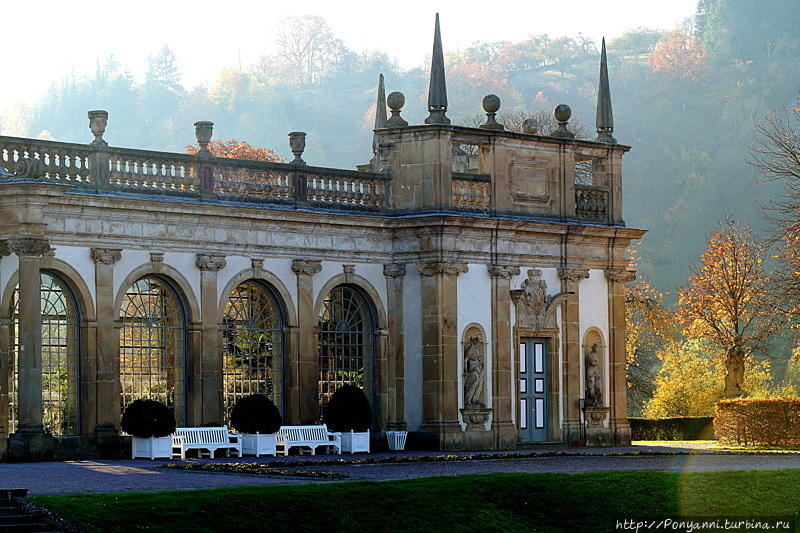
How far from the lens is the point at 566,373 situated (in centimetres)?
3628

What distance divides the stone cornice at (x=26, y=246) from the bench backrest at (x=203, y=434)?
4.52 meters

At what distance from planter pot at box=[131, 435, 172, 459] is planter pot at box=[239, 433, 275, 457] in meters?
1.87

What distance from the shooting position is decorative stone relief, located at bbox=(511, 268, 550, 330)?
35.4m

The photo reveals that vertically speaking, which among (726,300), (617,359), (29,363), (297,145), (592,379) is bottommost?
(592,379)

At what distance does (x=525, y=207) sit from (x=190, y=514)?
18467 millimetres

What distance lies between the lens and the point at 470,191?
3488 centimetres

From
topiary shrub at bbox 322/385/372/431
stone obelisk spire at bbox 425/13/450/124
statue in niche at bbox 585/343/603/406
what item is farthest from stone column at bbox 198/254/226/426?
statue in niche at bbox 585/343/603/406

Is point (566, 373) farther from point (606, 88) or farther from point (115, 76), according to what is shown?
point (115, 76)

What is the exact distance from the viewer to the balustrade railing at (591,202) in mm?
37344

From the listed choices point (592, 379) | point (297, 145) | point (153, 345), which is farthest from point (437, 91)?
point (153, 345)

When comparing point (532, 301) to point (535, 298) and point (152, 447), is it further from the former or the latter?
point (152, 447)

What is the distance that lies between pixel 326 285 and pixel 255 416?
412 cm

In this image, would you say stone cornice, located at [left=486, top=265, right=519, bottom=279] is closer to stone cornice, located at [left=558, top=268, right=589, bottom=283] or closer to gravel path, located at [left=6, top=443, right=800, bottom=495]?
stone cornice, located at [left=558, top=268, right=589, bottom=283]

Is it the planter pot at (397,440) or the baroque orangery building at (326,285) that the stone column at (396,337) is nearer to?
the baroque orangery building at (326,285)
